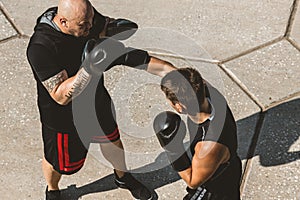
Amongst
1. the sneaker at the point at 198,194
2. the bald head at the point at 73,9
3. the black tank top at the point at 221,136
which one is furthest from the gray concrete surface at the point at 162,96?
the bald head at the point at 73,9

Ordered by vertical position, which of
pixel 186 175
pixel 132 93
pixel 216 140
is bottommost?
pixel 132 93

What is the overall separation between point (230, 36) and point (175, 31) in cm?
60

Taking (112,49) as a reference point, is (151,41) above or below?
below

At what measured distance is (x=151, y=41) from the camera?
6.32 metres

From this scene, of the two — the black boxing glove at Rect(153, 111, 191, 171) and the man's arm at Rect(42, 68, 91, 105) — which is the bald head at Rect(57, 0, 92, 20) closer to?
the man's arm at Rect(42, 68, 91, 105)

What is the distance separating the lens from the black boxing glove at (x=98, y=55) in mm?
3619

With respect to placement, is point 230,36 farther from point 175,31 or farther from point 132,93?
point 132,93

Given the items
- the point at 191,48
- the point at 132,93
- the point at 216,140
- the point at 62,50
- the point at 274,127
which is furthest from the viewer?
the point at 191,48

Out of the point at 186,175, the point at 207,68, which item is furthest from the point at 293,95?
the point at 186,175

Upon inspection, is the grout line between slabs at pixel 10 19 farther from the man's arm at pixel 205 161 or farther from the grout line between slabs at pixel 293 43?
the man's arm at pixel 205 161

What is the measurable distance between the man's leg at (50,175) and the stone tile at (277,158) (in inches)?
60.4

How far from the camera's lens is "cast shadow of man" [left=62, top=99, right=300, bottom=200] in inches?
195

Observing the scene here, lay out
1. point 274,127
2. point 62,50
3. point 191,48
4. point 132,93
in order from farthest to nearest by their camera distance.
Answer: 1. point 191,48
2. point 132,93
3. point 274,127
4. point 62,50

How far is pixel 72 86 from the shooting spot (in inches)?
147
